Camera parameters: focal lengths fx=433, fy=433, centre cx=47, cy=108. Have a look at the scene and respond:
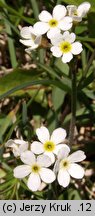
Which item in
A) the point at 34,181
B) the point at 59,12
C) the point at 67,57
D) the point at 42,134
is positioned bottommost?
the point at 34,181

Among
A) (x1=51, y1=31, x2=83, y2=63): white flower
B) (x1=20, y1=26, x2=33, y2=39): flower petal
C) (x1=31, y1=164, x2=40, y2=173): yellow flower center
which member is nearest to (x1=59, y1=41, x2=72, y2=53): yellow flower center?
(x1=51, y1=31, x2=83, y2=63): white flower

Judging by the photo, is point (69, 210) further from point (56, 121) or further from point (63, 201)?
point (56, 121)

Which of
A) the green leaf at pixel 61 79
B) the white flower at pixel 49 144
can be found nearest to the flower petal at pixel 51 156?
the white flower at pixel 49 144

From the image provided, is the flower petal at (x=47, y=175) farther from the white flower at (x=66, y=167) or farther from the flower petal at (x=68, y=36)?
the flower petal at (x=68, y=36)

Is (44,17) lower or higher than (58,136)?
higher

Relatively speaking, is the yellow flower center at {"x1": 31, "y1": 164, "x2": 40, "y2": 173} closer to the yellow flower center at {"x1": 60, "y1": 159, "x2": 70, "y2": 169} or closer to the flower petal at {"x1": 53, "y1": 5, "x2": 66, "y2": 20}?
the yellow flower center at {"x1": 60, "y1": 159, "x2": 70, "y2": 169}

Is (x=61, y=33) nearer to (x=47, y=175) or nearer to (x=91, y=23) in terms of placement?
(x=91, y=23)

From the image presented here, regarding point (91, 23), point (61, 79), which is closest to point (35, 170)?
point (61, 79)

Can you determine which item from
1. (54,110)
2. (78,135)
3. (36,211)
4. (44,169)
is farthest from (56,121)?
Answer: (44,169)
